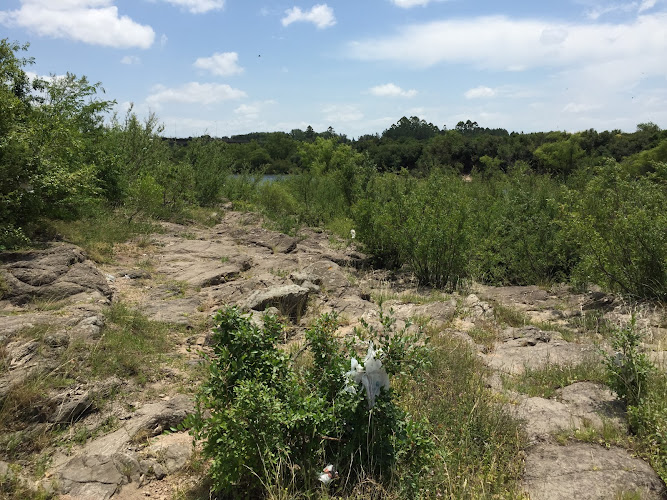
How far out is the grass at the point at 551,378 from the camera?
15.1ft

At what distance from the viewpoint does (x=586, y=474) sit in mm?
3334

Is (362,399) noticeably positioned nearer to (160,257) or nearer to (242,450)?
(242,450)

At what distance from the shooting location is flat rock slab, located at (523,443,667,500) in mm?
3162

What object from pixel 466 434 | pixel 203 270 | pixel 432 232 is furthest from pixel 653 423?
pixel 203 270

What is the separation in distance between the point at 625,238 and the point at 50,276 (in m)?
8.19

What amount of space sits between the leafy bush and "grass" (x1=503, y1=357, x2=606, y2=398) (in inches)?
75.3

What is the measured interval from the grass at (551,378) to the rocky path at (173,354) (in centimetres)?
9

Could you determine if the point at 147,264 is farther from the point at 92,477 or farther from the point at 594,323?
the point at 594,323

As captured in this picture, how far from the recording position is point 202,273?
8609mm

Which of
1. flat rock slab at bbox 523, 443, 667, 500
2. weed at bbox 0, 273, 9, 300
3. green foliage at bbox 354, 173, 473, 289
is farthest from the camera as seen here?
green foliage at bbox 354, 173, 473, 289

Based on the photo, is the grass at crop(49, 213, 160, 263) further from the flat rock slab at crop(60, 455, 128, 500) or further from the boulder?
the flat rock slab at crop(60, 455, 128, 500)

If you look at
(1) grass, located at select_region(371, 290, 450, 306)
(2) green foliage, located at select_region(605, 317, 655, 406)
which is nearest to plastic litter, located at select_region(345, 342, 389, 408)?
(2) green foliage, located at select_region(605, 317, 655, 406)

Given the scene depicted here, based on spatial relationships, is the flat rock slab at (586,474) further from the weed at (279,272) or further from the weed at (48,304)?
the weed at (279,272)

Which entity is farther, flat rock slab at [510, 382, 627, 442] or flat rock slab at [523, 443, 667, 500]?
flat rock slab at [510, 382, 627, 442]
